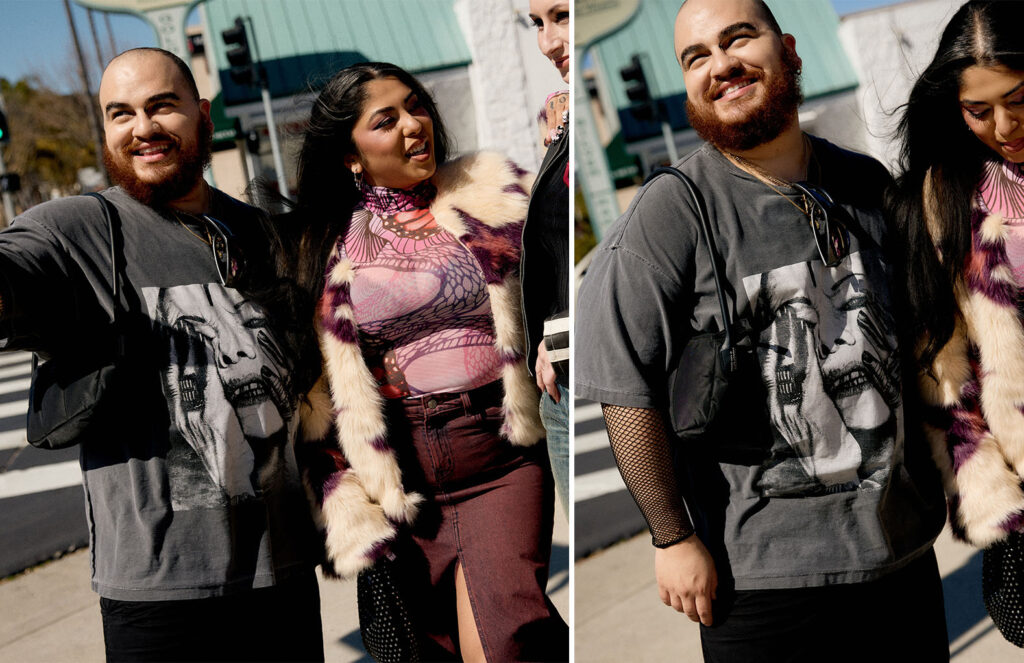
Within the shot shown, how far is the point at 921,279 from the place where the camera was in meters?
1.88

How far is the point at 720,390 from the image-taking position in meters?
1.67

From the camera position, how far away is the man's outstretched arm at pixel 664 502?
5.88 feet

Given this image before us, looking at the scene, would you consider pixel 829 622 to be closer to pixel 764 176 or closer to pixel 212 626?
pixel 764 176

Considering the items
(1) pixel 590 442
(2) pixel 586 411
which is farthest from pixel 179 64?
(2) pixel 586 411

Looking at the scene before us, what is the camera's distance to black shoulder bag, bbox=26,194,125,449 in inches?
75.1

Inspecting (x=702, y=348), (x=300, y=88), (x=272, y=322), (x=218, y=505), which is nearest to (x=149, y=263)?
(x=272, y=322)

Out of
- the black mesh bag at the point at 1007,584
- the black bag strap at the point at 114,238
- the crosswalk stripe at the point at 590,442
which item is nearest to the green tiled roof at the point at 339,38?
the black bag strap at the point at 114,238

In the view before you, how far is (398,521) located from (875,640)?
122 cm

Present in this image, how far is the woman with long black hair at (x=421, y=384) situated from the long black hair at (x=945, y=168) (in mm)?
1019

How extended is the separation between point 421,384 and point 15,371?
10.8 metres

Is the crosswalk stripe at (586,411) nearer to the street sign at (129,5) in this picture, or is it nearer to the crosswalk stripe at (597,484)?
the crosswalk stripe at (597,484)

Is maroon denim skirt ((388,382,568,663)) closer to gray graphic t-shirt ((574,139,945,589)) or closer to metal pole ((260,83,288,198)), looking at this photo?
gray graphic t-shirt ((574,139,945,589))

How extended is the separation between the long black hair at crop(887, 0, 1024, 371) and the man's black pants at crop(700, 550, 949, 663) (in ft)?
1.68

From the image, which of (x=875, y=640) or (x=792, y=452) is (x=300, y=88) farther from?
(x=875, y=640)
